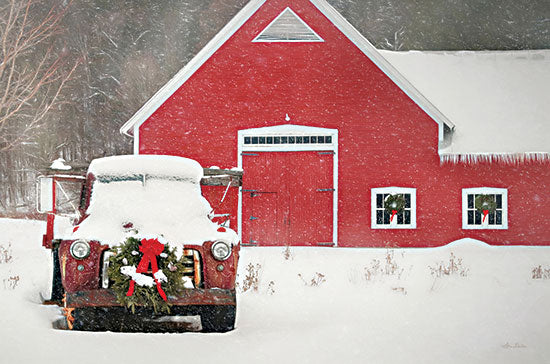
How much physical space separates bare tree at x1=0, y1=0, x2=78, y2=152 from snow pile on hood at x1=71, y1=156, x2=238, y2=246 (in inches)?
171

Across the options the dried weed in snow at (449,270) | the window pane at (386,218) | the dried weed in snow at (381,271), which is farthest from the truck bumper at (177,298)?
the window pane at (386,218)

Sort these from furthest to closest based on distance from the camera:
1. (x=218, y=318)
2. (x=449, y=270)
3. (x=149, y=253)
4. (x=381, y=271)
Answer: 1. (x=449, y=270)
2. (x=381, y=271)
3. (x=218, y=318)
4. (x=149, y=253)

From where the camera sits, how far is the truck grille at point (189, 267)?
523cm

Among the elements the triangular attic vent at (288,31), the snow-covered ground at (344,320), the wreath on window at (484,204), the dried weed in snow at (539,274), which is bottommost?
the snow-covered ground at (344,320)

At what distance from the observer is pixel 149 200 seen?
6000mm

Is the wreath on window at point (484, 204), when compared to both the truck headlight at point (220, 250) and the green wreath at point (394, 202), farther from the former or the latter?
the truck headlight at point (220, 250)

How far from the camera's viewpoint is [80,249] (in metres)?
5.20

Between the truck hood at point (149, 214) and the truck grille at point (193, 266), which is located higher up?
the truck hood at point (149, 214)

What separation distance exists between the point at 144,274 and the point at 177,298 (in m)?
0.33

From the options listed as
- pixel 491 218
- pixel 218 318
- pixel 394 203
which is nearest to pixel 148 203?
pixel 218 318

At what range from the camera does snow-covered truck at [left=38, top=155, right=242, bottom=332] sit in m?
4.96

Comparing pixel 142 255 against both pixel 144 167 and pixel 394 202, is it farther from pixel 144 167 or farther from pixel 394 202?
pixel 394 202

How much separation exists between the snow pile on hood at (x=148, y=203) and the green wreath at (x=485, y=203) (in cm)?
792

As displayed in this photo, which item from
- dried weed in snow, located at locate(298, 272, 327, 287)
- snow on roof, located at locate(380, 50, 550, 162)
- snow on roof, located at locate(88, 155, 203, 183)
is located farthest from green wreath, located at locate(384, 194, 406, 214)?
snow on roof, located at locate(88, 155, 203, 183)
